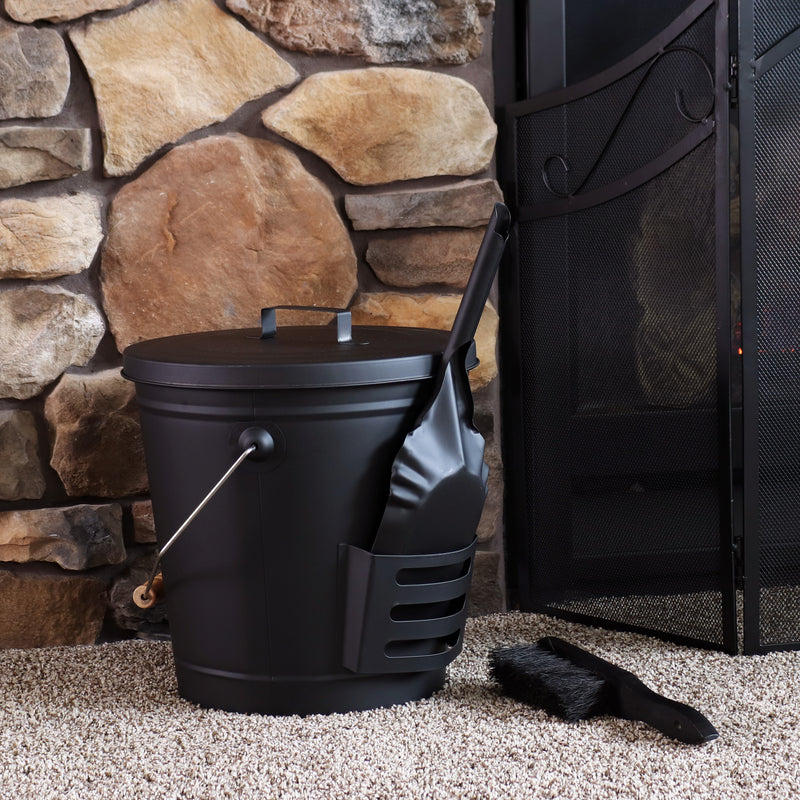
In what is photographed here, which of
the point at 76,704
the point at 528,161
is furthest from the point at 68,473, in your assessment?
Result: the point at 528,161

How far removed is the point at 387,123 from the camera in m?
1.97

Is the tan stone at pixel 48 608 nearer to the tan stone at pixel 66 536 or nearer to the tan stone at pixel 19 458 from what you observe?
the tan stone at pixel 66 536

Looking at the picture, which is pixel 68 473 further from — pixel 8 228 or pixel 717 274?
pixel 717 274

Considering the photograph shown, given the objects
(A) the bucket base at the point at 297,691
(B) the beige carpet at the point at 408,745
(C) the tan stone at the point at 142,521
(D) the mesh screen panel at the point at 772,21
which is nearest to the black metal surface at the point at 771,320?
(D) the mesh screen panel at the point at 772,21

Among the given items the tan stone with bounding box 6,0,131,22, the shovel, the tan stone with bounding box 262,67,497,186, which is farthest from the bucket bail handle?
the tan stone with bounding box 6,0,131,22

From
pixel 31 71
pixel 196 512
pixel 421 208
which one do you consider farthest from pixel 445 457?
pixel 31 71

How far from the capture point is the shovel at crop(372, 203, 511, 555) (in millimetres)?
1525

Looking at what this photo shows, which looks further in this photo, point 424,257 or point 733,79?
point 424,257

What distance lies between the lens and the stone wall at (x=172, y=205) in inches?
73.8

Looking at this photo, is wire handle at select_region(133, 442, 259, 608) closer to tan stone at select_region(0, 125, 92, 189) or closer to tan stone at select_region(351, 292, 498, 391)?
tan stone at select_region(351, 292, 498, 391)

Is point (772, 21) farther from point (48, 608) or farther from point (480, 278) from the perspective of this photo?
point (48, 608)

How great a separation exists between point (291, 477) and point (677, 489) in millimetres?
772

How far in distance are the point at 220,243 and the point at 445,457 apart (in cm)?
71

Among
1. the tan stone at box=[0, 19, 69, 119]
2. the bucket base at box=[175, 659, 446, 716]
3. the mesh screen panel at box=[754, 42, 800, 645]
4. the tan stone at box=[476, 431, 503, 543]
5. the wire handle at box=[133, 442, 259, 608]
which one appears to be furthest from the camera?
the tan stone at box=[476, 431, 503, 543]
